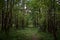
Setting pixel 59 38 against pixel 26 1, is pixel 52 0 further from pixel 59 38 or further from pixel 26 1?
pixel 26 1

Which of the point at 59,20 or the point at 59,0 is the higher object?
the point at 59,0

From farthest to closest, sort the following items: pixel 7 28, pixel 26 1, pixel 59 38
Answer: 1. pixel 26 1
2. pixel 7 28
3. pixel 59 38

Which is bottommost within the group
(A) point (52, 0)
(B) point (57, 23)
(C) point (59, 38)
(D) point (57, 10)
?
(C) point (59, 38)

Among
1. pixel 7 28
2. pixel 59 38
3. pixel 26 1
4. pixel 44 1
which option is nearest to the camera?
pixel 59 38

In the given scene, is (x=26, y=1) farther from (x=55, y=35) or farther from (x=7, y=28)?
(x=55, y=35)

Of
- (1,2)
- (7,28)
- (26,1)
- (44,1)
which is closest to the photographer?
(1,2)

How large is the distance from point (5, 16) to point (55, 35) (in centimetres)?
741

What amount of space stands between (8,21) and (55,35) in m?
7.32

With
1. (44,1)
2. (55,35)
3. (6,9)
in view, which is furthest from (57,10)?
(6,9)

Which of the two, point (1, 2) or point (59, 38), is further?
point (1, 2)

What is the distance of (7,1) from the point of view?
772 inches

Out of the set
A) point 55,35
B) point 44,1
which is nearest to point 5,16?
point 44,1

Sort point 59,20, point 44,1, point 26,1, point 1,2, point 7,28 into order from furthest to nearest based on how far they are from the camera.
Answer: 1. point 26,1
2. point 44,1
3. point 7,28
4. point 59,20
5. point 1,2

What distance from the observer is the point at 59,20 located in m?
17.6
